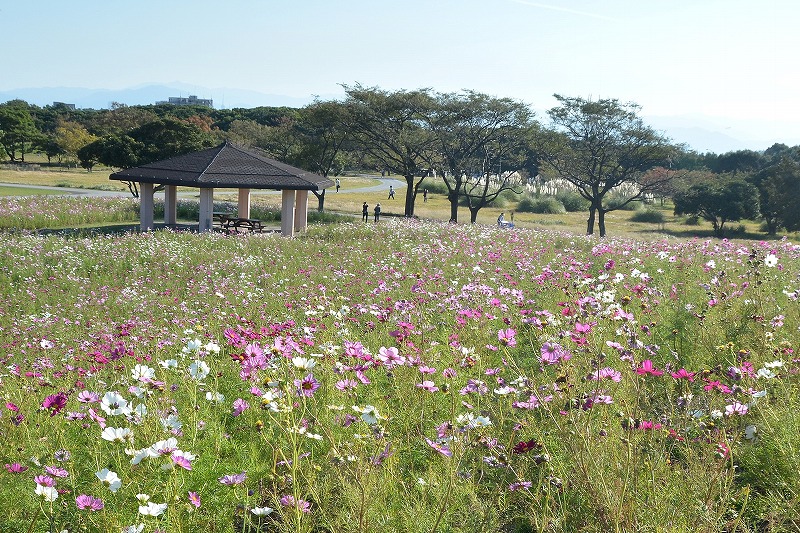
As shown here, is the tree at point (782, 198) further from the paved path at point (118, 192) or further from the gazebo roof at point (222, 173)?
the paved path at point (118, 192)

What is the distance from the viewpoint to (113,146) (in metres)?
39.0

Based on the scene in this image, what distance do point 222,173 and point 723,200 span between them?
37457mm

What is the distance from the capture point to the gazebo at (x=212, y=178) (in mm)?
22641

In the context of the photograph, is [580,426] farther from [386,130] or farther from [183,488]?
[386,130]

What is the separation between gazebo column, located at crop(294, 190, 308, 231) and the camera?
26.3 metres

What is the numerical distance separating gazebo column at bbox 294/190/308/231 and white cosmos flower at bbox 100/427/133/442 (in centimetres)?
2371

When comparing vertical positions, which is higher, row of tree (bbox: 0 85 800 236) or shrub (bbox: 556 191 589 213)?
row of tree (bbox: 0 85 800 236)

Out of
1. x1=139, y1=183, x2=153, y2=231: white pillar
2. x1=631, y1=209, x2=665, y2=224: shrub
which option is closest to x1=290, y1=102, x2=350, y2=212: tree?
x1=139, y1=183, x2=153, y2=231: white pillar

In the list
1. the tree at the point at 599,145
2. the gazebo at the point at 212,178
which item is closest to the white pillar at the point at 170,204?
the gazebo at the point at 212,178

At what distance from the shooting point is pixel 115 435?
8.20ft

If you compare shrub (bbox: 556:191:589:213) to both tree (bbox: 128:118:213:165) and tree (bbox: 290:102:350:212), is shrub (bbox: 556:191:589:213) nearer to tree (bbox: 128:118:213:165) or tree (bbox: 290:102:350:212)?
tree (bbox: 290:102:350:212)

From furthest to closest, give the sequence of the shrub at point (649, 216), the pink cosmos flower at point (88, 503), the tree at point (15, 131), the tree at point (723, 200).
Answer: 1. the tree at point (15, 131)
2. the shrub at point (649, 216)
3. the tree at point (723, 200)
4. the pink cosmos flower at point (88, 503)

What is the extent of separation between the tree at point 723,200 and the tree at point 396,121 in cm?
2013

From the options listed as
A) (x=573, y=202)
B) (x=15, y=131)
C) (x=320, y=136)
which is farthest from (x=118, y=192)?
(x=573, y=202)
